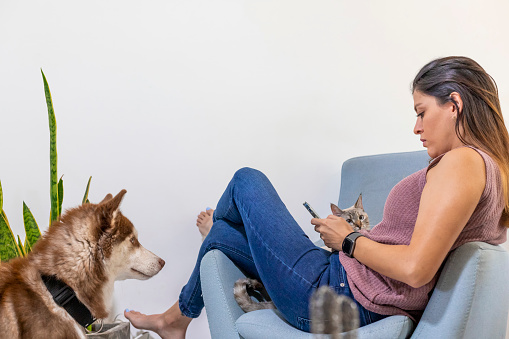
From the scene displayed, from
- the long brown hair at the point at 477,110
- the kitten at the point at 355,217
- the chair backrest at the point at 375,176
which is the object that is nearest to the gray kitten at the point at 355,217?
the kitten at the point at 355,217

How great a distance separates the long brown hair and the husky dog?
1008mm

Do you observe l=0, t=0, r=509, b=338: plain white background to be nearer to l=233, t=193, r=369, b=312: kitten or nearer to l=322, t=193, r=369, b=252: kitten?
l=322, t=193, r=369, b=252: kitten

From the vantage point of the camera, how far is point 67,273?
1298 mm

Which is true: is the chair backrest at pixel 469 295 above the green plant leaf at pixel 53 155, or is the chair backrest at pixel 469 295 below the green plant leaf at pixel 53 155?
below

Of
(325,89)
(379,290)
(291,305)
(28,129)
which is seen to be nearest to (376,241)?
(379,290)

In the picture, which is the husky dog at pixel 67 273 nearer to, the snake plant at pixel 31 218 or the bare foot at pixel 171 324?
the bare foot at pixel 171 324

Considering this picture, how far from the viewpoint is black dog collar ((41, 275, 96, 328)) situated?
4.12 feet

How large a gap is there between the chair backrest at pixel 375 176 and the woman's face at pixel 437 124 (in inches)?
33.7

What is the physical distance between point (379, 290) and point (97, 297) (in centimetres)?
82

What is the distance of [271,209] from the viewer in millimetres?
1441

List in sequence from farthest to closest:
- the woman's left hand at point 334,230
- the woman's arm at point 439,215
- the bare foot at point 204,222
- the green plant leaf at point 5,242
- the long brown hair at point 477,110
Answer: the bare foot at point 204,222
the green plant leaf at point 5,242
the woman's left hand at point 334,230
the long brown hair at point 477,110
the woman's arm at point 439,215

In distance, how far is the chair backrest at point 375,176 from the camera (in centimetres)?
216

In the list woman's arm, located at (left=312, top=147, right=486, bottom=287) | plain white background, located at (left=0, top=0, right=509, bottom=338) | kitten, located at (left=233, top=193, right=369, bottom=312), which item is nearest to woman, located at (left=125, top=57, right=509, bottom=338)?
woman's arm, located at (left=312, top=147, right=486, bottom=287)

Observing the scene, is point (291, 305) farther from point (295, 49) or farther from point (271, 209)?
point (295, 49)
